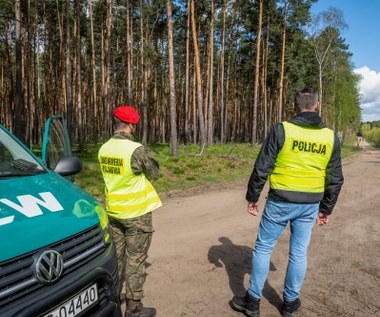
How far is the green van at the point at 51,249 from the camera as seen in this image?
1.99m

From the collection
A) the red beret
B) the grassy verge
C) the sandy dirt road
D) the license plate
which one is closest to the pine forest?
the grassy verge

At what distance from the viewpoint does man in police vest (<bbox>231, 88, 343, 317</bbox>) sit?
3459mm

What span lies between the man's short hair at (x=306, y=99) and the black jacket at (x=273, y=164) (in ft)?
0.25

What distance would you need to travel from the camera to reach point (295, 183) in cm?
351

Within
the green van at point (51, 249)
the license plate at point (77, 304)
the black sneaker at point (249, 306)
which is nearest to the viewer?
the green van at point (51, 249)

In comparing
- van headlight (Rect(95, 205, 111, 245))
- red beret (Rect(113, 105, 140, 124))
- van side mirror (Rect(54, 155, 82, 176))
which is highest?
red beret (Rect(113, 105, 140, 124))

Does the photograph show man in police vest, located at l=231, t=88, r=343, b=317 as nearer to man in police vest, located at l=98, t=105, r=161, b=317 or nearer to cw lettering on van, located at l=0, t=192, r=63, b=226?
man in police vest, located at l=98, t=105, r=161, b=317

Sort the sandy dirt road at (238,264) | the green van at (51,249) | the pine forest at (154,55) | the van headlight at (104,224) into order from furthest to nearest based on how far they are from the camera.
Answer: the pine forest at (154,55)
the sandy dirt road at (238,264)
the van headlight at (104,224)
the green van at (51,249)

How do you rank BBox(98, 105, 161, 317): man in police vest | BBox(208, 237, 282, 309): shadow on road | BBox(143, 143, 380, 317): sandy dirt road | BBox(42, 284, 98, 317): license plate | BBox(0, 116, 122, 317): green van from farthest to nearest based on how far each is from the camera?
BBox(208, 237, 282, 309): shadow on road → BBox(143, 143, 380, 317): sandy dirt road → BBox(98, 105, 161, 317): man in police vest → BBox(42, 284, 98, 317): license plate → BBox(0, 116, 122, 317): green van

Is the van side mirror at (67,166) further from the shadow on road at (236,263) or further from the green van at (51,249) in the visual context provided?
the shadow on road at (236,263)

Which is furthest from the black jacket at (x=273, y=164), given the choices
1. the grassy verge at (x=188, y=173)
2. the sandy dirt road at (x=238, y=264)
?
the grassy verge at (x=188, y=173)

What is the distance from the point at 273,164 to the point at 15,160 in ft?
7.68

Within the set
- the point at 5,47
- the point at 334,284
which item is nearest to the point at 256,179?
the point at 334,284

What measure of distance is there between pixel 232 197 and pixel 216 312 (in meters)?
6.36
